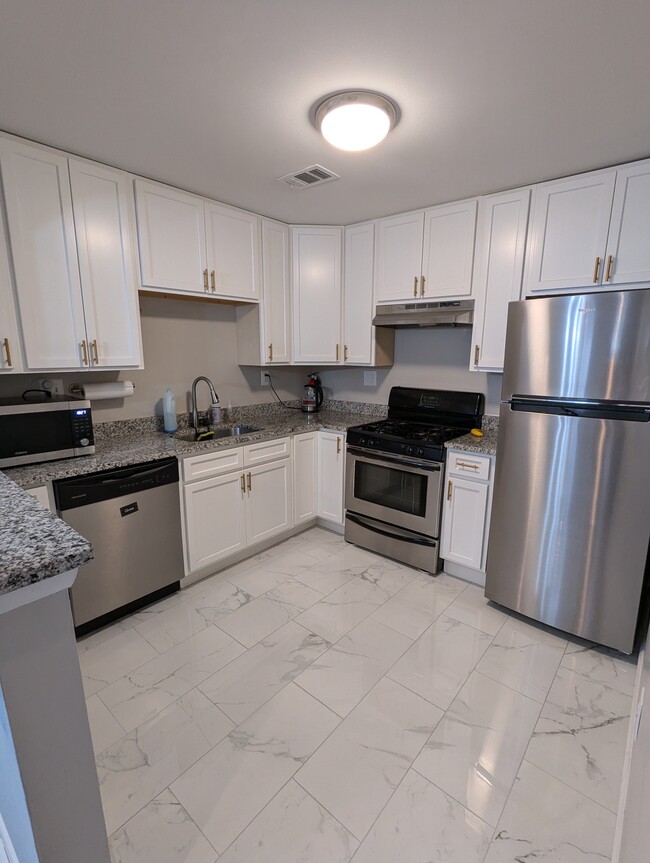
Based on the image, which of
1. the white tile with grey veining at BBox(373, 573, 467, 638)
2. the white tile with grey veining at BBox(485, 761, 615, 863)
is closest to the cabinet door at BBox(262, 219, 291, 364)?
the white tile with grey veining at BBox(373, 573, 467, 638)

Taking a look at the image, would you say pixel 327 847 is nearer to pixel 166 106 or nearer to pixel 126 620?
pixel 126 620

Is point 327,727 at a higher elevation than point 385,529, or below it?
below

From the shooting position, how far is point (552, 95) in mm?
1556

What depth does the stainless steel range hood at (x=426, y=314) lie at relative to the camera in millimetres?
2658

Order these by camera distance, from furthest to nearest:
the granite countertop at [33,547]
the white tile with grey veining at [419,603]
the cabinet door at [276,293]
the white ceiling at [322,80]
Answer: the cabinet door at [276,293], the white tile with grey veining at [419,603], the white ceiling at [322,80], the granite countertop at [33,547]

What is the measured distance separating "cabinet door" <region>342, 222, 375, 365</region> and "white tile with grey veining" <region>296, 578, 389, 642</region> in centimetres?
170

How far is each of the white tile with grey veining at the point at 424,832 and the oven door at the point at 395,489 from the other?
1.50 metres

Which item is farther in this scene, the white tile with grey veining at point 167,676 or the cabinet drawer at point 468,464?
the cabinet drawer at point 468,464

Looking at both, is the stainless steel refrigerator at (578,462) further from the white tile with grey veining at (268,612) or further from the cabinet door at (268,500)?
the cabinet door at (268,500)

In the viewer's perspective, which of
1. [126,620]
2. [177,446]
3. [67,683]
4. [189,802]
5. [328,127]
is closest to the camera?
[67,683]

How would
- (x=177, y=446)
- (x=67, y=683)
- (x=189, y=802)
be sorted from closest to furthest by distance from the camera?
(x=67, y=683), (x=189, y=802), (x=177, y=446)

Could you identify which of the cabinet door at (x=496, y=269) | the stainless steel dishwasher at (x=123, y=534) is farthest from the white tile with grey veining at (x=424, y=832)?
the cabinet door at (x=496, y=269)

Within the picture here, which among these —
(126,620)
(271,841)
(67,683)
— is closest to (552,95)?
(67,683)

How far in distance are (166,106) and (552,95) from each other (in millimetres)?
1499
